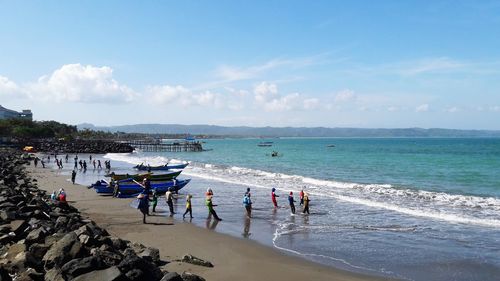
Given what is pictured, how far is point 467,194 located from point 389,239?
16.5 meters

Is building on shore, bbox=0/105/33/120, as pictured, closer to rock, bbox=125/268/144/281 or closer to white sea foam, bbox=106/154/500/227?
white sea foam, bbox=106/154/500/227

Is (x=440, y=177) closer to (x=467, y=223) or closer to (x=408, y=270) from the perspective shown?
(x=467, y=223)

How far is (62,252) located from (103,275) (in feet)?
6.40

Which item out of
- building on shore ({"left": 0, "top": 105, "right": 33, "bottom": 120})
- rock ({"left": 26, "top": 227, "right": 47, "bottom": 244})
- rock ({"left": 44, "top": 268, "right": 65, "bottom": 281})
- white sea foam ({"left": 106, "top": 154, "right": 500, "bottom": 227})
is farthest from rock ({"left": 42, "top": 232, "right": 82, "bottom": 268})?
building on shore ({"left": 0, "top": 105, "right": 33, "bottom": 120})

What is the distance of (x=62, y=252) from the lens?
369 inches

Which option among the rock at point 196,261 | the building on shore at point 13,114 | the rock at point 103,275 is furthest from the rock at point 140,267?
the building on shore at point 13,114

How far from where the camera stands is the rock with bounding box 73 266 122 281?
791 centimetres

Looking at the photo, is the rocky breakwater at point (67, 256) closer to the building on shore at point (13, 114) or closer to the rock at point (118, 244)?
the rock at point (118, 244)

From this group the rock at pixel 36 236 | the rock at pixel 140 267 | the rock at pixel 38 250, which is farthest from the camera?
the rock at pixel 36 236

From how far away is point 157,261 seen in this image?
10789 millimetres

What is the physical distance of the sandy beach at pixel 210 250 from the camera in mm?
10672

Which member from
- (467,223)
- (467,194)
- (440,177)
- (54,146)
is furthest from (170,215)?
(54,146)

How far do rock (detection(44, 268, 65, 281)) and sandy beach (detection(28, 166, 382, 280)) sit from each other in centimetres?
280

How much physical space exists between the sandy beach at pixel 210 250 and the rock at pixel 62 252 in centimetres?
227
